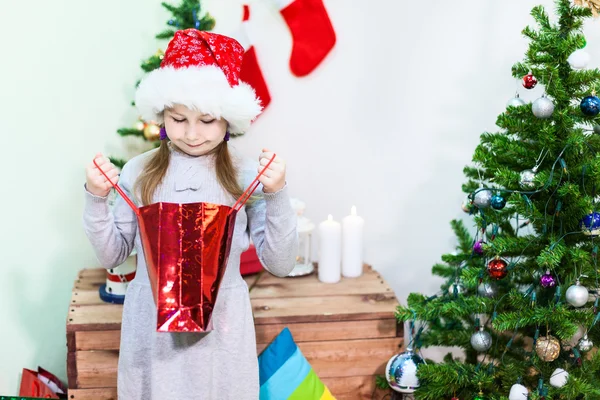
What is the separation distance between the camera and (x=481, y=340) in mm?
1631

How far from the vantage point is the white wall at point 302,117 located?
6.55 feet

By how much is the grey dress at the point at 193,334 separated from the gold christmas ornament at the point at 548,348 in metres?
0.61

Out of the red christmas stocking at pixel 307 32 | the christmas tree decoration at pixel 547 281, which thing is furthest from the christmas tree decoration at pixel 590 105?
the red christmas stocking at pixel 307 32

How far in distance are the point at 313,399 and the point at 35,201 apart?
1.05 metres

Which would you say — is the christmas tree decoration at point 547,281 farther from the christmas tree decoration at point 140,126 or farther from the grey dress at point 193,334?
the christmas tree decoration at point 140,126

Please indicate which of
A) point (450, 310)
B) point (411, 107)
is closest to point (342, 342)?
point (450, 310)

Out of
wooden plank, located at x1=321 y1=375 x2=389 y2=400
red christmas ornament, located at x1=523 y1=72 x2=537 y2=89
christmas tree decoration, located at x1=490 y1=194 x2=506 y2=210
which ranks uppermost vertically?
red christmas ornament, located at x1=523 y1=72 x2=537 y2=89

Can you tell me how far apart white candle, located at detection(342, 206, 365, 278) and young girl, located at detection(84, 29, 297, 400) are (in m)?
0.65

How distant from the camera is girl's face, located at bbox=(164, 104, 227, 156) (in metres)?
1.30

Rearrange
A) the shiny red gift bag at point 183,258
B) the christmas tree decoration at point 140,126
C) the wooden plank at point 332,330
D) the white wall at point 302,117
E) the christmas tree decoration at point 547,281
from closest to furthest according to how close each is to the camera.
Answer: the shiny red gift bag at point 183,258
the christmas tree decoration at point 547,281
the wooden plank at point 332,330
the christmas tree decoration at point 140,126
the white wall at point 302,117

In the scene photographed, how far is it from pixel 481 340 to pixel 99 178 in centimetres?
98

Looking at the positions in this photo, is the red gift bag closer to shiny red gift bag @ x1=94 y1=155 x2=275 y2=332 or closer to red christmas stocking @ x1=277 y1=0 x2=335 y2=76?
shiny red gift bag @ x1=94 y1=155 x2=275 y2=332

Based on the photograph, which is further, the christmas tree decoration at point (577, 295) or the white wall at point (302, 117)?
the white wall at point (302, 117)

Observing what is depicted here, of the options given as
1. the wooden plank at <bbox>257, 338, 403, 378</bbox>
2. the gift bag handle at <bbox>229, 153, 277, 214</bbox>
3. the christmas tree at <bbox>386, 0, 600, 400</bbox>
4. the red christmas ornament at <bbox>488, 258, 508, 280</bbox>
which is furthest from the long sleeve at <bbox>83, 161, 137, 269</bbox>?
the red christmas ornament at <bbox>488, 258, 508, 280</bbox>
